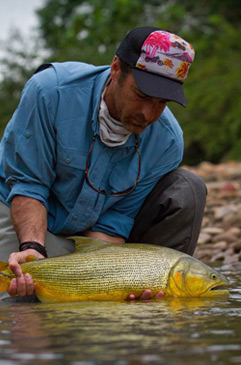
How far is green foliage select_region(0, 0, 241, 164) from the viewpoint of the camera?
50.3 ft

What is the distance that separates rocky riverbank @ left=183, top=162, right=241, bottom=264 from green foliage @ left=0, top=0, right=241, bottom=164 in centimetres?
357

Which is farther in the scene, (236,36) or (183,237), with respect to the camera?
(236,36)

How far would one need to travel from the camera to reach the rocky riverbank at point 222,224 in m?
5.77

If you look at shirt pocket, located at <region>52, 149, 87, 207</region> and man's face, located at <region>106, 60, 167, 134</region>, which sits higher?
man's face, located at <region>106, 60, 167, 134</region>

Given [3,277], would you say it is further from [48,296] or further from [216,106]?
A: [216,106]

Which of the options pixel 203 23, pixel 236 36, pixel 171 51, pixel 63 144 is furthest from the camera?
pixel 203 23

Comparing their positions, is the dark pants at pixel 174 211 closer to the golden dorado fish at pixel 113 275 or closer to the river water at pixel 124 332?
the golden dorado fish at pixel 113 275

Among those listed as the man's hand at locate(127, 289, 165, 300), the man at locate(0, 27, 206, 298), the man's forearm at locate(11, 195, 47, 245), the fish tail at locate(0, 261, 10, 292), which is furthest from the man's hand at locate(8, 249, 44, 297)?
the man's hand at locate(127, 289, 165, 300)

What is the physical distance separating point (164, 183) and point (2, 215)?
3.58 ft

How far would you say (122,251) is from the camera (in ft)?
11.7

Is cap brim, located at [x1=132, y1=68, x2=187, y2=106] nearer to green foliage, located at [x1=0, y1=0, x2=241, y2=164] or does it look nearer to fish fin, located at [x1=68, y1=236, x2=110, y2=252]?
fish fin, located at [x1=68, y1=236, x2=110, y2=252]

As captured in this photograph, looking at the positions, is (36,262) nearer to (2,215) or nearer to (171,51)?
(2,215)

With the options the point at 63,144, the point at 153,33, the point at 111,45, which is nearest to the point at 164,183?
the point at 63,144

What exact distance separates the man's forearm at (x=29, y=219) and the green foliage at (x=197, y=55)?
10.8 m
